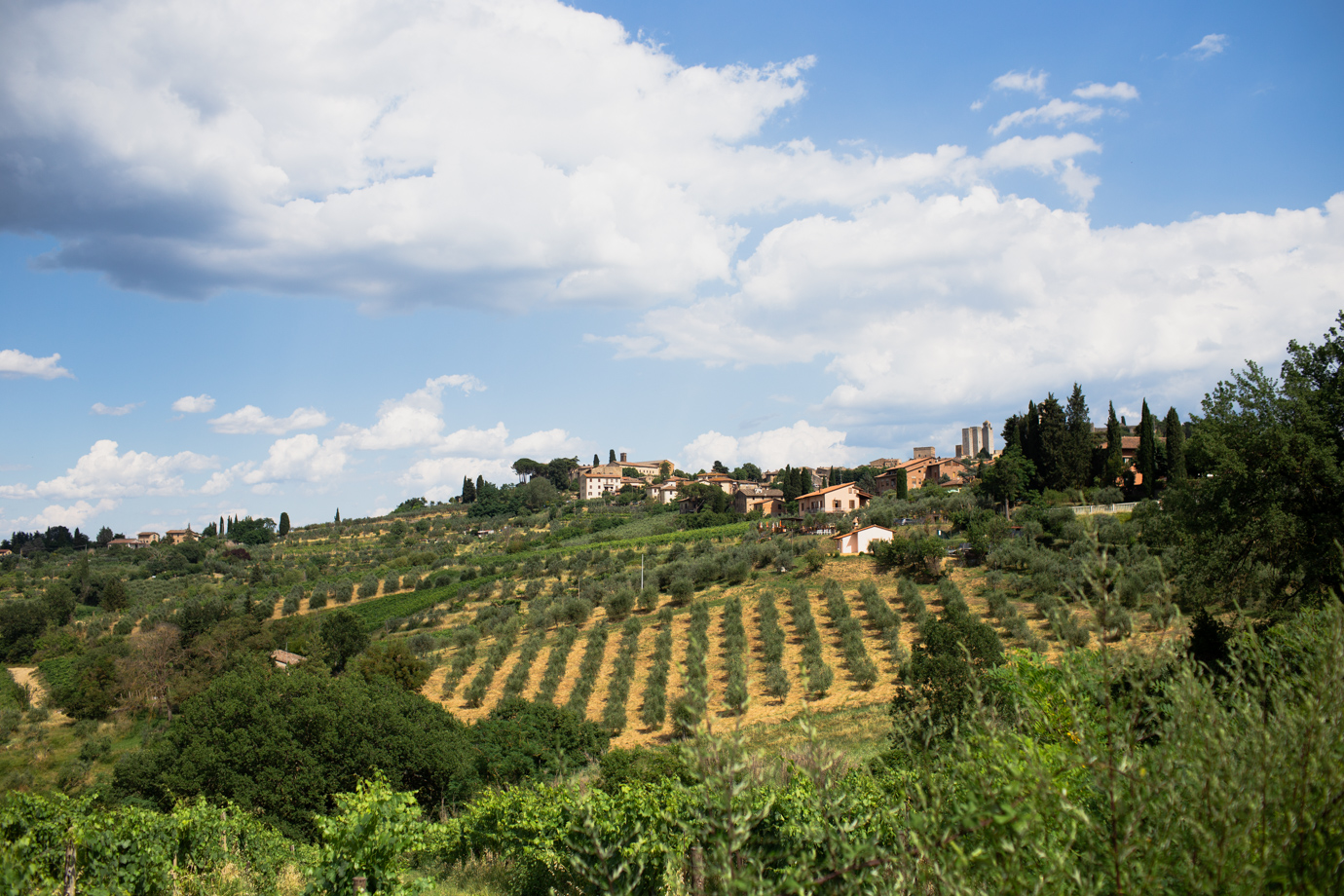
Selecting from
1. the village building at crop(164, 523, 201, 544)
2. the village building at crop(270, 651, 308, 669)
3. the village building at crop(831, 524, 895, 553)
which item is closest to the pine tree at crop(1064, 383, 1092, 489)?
the village building at crop(831, 524, 895, 553)

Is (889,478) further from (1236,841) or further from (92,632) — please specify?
(1236,841)

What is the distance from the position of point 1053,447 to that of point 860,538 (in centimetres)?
2006

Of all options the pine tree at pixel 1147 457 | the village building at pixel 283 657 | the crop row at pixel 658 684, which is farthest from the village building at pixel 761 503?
the village building at pixel 283 657

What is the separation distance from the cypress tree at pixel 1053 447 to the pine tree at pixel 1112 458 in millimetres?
3565

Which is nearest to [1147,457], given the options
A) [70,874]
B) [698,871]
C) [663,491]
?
[698,871]

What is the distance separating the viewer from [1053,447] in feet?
190

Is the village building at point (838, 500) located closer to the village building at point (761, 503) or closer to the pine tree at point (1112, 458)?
the village building at point (761, 503)

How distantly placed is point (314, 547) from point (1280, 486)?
345ft

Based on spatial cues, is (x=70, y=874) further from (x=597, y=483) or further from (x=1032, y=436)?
(x=597, y=483)

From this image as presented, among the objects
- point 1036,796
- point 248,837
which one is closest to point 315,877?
point 248,837

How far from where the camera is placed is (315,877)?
9453 mm


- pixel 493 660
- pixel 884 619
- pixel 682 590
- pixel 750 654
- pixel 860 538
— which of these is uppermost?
pixel 860 538

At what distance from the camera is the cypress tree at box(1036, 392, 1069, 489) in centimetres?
5738

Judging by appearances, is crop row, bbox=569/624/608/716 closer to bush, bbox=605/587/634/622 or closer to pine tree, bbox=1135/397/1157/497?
bush, bbox=605/587/634/622
